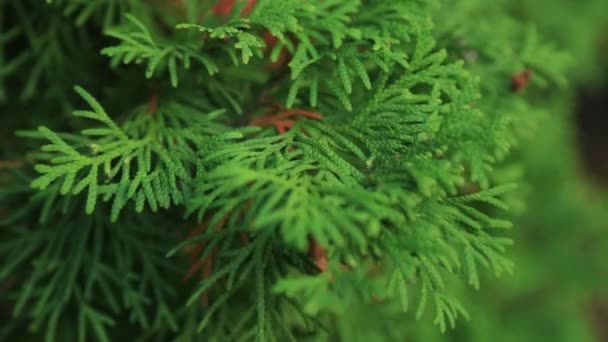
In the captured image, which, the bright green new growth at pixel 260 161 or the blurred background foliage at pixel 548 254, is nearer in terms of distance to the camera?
the bright green new growth at pixel 260 161

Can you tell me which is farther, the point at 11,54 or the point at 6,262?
the point at 11,54

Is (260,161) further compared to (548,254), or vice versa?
(548,254)

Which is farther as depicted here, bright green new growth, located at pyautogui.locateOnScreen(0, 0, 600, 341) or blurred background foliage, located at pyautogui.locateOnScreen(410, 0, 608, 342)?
blurred background foliage, located at pyautogui.locateOnScreen(410, 0, 608, 342)

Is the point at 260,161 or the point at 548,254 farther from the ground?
the point at 260,161

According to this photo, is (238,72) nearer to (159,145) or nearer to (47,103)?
(159,145)

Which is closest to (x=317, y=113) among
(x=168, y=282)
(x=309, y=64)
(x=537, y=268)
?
(x=309, y=64)

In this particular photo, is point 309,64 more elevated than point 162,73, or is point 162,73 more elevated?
point 309,64

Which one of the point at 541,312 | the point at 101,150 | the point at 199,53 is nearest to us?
the point at 101,150

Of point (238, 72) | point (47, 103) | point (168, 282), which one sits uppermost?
point (238, 72)
